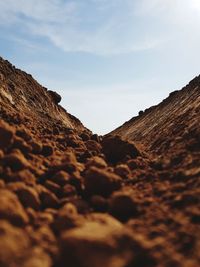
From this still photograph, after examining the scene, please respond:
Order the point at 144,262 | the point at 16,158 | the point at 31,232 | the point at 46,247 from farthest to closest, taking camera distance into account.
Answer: the point at 16,158, the point at 31,232, the point at 46,247, the point at 144,262

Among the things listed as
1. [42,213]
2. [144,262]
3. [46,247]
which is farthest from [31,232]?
[144,262]

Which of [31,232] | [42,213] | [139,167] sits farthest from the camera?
[139,167]

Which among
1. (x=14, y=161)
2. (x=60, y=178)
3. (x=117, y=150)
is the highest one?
(x=117, y=150)

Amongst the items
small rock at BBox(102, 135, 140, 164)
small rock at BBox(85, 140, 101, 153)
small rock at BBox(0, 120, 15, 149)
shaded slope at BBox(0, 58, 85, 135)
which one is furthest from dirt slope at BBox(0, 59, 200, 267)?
shaded slope at BBox(0, 58, 85, 135)

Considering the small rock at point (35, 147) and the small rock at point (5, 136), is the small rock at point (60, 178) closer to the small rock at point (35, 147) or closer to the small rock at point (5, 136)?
the small rock at point (5, 136)

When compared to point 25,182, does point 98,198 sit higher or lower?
lower

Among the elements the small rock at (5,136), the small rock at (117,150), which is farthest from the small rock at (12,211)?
the small rock at (117,150)

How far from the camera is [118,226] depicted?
3.85m

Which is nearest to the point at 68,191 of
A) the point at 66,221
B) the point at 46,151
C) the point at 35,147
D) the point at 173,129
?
the point at 66,221

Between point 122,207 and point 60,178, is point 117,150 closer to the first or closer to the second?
point 60,178

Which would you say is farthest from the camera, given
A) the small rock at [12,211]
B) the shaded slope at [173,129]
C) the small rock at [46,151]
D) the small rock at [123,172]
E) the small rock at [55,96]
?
the small rock at [55,96]

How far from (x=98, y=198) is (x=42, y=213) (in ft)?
2.62

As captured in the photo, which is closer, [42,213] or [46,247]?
[46,247]

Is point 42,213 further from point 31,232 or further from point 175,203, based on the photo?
point 175,203
